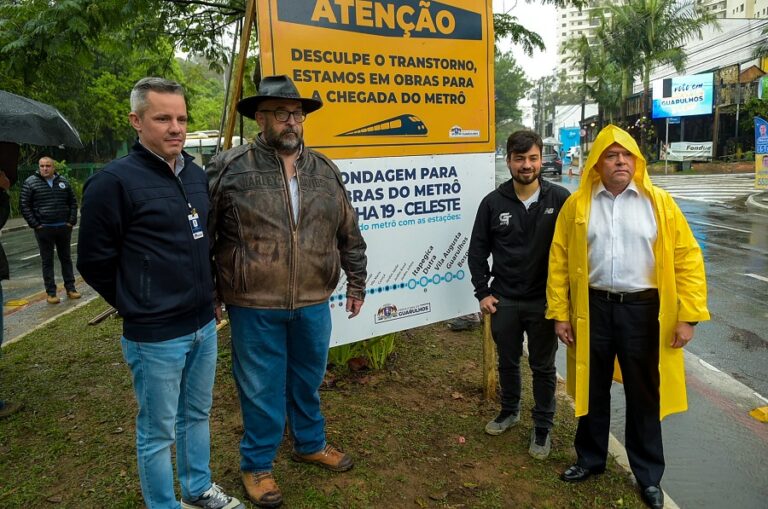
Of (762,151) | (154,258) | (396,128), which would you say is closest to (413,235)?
(396,128)

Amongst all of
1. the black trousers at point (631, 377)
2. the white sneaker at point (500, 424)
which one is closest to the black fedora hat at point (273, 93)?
the black trousers at point (631, 377)

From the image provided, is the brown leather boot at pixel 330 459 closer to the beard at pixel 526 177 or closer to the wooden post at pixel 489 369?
the wooden post at pixel 489 369

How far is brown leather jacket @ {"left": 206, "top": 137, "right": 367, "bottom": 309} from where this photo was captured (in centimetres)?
267

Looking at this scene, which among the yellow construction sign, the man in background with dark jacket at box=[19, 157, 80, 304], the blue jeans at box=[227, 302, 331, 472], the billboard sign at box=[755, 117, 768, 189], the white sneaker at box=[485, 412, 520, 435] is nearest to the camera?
the blue jeans at box=[227, 302, 331, 472]

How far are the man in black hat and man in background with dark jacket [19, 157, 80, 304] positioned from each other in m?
6.22

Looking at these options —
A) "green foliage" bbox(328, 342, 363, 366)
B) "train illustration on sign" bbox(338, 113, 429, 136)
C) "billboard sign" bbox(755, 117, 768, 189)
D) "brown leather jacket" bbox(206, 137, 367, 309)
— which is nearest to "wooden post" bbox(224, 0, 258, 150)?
"brown leather jacket" bbox(206, 137, 367, 309)

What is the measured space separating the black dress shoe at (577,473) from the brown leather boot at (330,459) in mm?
1172

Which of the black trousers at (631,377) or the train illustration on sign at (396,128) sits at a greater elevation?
the train illustration on sign at (396,128)

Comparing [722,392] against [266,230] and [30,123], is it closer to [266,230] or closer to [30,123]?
[266,230]

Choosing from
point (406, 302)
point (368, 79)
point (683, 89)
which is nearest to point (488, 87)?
point (368, 79)

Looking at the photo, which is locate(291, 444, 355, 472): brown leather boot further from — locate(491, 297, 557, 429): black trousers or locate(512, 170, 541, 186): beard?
locate(512, 170, 541, 186): beard

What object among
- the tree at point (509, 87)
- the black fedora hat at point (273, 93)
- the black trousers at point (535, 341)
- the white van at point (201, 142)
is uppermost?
the tree at point (509, 87)

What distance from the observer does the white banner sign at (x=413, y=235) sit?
3.60 meters

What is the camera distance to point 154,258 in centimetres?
225
